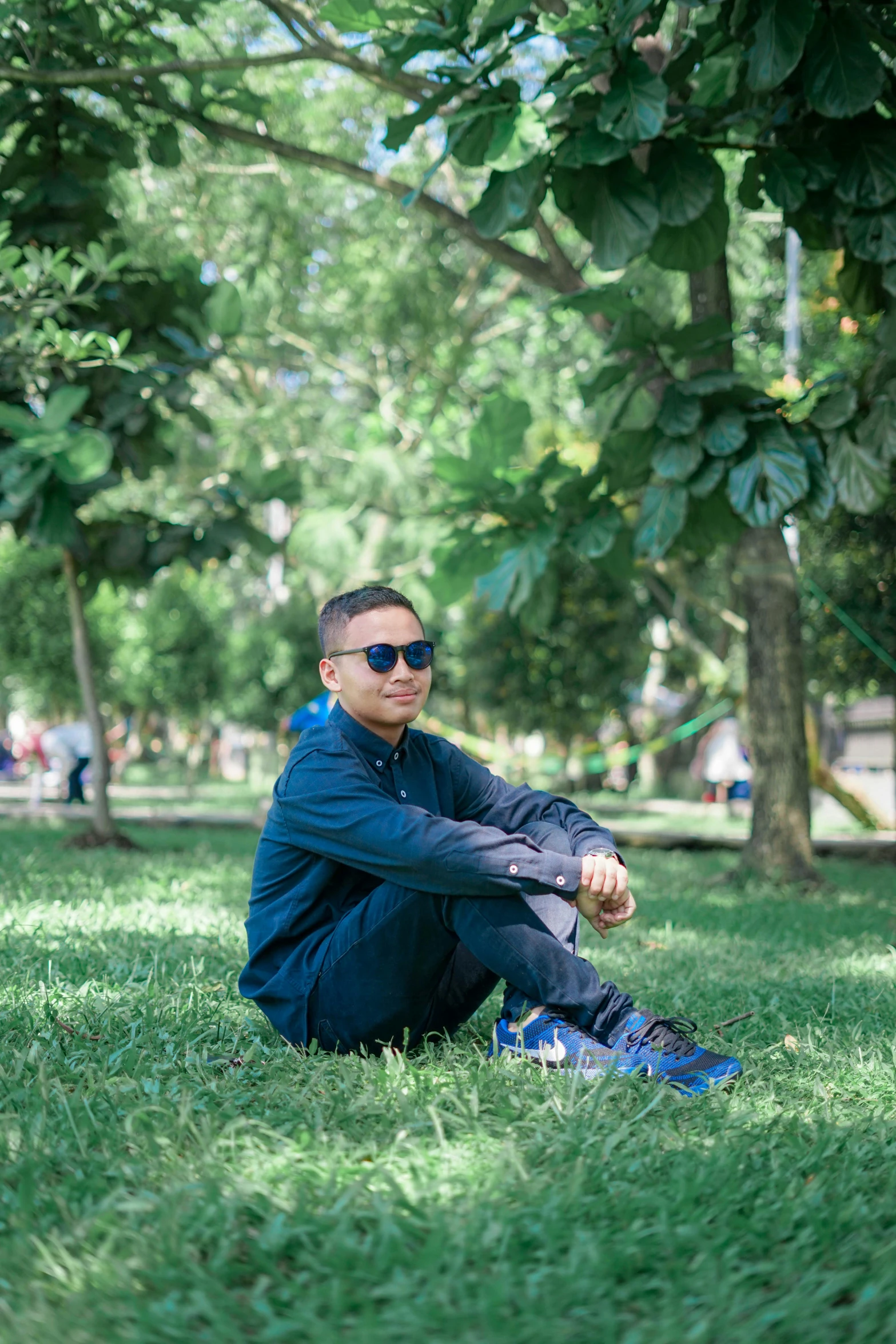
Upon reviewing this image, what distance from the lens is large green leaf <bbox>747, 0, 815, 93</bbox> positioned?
4.61 m

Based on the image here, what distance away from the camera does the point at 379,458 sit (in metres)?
16.5

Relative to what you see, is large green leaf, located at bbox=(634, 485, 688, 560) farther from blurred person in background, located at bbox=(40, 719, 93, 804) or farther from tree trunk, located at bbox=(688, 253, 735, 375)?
blurred person in background, located at bbox=(40, 719, 93, 804)

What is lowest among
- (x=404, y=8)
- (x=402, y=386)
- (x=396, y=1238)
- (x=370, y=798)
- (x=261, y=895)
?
(x=396, y=1238)

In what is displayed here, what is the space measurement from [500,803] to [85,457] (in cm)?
327

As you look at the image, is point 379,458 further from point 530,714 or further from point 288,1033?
point 288,1033

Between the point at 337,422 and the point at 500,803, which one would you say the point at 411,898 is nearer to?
the point at 500,803

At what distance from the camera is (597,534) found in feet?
21.6

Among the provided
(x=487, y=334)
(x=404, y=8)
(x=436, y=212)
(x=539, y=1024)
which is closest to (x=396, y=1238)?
(x=539, y=1024)

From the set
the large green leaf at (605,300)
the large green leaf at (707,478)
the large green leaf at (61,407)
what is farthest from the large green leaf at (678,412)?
the large green leaf at (61,407)

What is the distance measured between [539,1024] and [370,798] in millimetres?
669

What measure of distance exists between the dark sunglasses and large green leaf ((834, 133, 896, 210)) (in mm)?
3474

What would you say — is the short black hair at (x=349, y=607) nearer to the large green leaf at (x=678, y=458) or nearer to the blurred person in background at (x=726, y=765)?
the large green leaf at (x=678, y=458)

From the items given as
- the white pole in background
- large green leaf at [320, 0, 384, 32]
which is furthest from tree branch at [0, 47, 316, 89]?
the white pole in background

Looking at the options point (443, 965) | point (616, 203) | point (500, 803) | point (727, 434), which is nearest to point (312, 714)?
point (727, 434)
